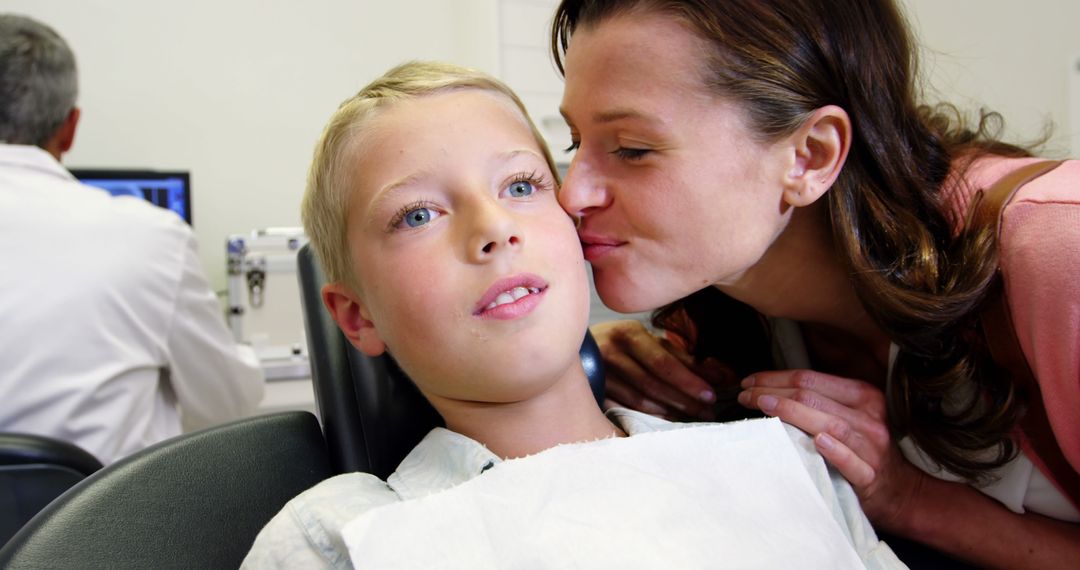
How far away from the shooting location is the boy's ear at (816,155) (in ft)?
3.38

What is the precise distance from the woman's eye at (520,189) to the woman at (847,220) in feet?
0.16

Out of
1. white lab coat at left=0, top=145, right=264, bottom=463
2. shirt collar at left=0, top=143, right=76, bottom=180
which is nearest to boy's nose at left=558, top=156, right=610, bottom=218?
white lab coat at left=0, top=145, right=264, bottom=463

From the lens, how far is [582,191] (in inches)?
40.4

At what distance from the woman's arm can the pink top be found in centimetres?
15

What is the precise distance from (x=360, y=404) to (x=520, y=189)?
36cm

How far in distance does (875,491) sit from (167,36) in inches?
123

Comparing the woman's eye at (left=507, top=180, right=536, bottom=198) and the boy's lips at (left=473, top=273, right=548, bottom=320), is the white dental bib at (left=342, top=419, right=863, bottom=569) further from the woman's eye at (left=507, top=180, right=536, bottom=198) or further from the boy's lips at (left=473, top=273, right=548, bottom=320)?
the woman's eye at (left=507, top=180, right=536, bottom=198)

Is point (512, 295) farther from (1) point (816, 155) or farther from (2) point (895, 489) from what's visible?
(2) point (895, 489)

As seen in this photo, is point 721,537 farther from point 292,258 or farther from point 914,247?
point 292,258

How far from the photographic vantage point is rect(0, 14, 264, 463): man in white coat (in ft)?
5.56

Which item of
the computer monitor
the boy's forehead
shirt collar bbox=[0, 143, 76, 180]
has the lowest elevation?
the computer monitor

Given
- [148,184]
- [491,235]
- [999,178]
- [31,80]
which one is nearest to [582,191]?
[491,235]

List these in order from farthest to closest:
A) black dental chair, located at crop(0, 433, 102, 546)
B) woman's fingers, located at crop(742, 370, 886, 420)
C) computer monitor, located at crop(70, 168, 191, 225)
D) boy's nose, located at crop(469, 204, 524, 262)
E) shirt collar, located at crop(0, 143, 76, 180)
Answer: computer monitor, located at crop(70, 168, 191, 225) → shirt collar, located at crop(0, 143, 76, 180) → black dental chair, located at crop(0, 433, 102, 546) → woman's fingers, located at crop(742, 370, 886, 420) → boy's nose, located at crop(469, 204, 524, 262)

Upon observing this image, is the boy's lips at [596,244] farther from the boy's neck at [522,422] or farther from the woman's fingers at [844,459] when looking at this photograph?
the woman's fingers at [844,459]
